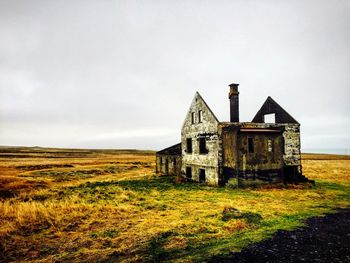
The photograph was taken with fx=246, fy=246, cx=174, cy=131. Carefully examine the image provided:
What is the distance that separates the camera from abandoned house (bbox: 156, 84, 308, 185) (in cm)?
2055

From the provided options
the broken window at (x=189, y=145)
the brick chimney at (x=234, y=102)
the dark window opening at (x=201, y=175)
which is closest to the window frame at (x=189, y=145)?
the broken window at (x=189, y=145)

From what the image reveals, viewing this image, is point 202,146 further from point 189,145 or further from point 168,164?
point 168,164

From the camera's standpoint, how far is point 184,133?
26984 mm

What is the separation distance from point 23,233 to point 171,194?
33.4 feet

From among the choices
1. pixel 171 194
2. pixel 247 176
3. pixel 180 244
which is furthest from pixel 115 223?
pixel 247 176

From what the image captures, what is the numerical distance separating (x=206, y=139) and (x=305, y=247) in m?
15.2

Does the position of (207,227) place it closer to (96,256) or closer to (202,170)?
(96,256)

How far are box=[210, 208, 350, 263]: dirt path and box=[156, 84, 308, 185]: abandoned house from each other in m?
10.5

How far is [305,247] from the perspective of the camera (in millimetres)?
7906

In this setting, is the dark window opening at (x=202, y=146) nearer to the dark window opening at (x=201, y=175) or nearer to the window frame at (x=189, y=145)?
the dark window opening at (x=201, y=175)

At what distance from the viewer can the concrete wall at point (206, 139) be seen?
848 inches

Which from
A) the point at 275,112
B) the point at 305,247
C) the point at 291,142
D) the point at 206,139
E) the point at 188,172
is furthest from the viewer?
the point at 188,172

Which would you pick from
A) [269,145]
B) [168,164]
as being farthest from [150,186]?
[269,145]

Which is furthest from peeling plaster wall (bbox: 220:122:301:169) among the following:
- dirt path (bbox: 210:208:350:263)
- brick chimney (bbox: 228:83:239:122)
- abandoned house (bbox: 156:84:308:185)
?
dirt path (bbox: 210:208:350:263)
